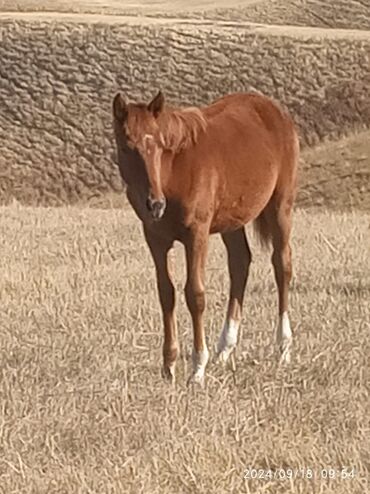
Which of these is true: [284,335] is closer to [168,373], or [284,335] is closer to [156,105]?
[168,373]

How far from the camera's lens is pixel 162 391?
22.2ft

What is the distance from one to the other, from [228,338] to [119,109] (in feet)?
6.67

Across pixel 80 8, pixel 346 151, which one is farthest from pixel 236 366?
pixel 80 8

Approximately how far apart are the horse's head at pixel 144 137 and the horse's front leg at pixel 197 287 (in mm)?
492

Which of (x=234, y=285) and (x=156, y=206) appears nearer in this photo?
(x=156, y=206)

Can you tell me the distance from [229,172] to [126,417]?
199cm

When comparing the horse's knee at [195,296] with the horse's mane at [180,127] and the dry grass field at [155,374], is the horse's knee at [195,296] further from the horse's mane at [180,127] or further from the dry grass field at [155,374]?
the horse's mane at [180,127]

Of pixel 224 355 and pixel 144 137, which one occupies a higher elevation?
pixel 144 137

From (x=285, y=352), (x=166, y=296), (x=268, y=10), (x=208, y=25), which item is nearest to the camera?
(x=166, y=296)

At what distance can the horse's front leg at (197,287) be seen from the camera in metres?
7.18

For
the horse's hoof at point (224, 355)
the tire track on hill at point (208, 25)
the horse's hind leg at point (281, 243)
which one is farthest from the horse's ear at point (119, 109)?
the tire track on hill at point (208, 25)

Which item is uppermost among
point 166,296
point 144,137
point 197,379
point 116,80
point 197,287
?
point 144,137

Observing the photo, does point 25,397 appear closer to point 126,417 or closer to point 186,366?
point 126,417

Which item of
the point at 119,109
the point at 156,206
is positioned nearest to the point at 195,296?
the point at 156,206
